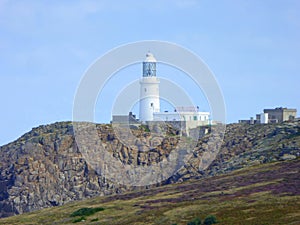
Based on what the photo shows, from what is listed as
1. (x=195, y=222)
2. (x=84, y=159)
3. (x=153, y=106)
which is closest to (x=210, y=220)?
(x=195, y=222)

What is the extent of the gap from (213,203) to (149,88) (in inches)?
2352

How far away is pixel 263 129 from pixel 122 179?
25.0 meters

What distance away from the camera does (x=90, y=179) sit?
123000 mm

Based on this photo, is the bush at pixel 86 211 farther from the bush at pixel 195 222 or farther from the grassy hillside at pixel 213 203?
the bush at pixel 195 222

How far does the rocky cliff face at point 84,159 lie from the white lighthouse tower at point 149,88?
5372 millimetres

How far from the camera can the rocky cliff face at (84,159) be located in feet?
392

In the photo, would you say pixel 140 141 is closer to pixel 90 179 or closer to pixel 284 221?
pixel 90 179

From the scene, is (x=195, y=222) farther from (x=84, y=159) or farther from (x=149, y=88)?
(x=149, y=88)

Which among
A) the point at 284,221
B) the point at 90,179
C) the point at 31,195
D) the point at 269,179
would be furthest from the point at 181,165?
the point at 284,221

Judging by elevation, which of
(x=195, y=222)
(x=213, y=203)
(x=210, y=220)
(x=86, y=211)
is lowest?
(x=86, y=211)

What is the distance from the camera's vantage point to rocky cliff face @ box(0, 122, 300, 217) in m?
119

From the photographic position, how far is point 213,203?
75.7m

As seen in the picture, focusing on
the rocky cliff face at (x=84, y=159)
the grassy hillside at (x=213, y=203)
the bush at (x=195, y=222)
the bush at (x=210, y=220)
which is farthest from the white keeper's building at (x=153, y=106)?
the bush at (x=210, y=220)

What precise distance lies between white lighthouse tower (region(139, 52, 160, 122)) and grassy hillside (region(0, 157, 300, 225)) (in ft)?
116
